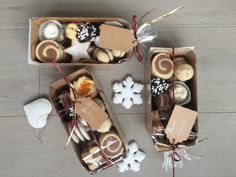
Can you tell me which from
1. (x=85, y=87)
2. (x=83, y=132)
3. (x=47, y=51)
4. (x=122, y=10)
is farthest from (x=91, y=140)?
(x=122, y=10)

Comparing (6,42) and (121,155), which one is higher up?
(6,42)

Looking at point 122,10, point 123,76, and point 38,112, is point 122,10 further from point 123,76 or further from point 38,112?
point 38,112

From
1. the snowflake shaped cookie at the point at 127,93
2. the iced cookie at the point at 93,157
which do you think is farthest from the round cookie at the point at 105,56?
the iced cookie at the point at 93,157

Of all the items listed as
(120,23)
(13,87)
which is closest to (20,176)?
(13,87)

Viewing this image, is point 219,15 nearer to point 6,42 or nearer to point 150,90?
point 150,90

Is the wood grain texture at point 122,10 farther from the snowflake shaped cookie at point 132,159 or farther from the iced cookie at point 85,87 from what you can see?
the snowflake shaped cookie at point 132,159
